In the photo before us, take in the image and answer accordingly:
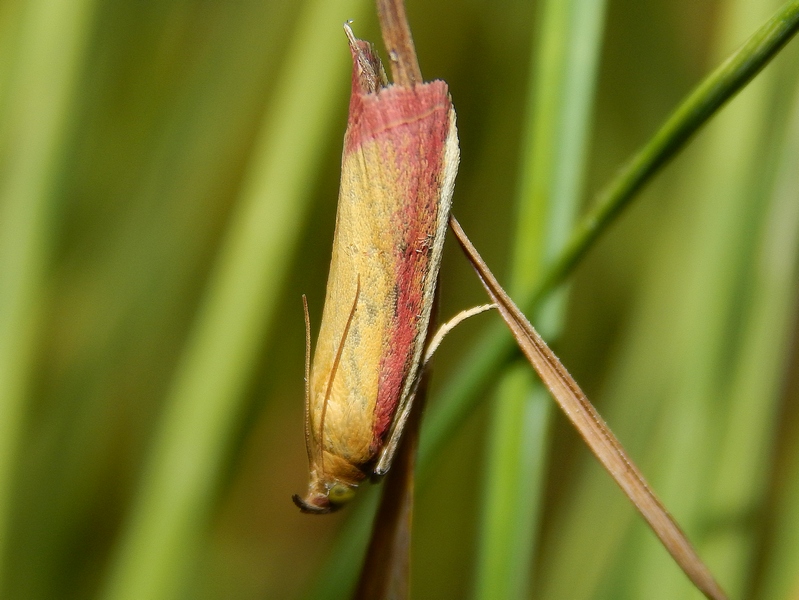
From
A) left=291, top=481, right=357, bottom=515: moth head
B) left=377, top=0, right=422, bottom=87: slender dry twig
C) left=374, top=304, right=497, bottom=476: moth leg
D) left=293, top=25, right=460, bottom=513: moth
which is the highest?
left=377, top=0, right=422, bottom=87: slender dry twig

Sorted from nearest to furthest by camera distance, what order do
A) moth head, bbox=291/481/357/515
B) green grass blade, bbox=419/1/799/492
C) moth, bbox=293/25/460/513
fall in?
green grass blade, bbox=419/1/799/492
moth, bbox=293/25/460/513
moth head, bbox=291/481/357/515

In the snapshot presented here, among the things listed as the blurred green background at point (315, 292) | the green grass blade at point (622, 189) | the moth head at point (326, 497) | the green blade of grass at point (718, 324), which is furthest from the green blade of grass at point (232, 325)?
the green blade of grass at point (718, 324)

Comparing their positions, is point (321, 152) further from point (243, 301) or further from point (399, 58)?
point (399, 58)

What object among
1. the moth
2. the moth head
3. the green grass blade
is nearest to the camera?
the green grass blade

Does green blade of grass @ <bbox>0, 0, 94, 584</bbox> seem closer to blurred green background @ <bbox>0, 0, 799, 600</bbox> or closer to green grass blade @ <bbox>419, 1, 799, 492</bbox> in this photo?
blurred green background @ <bbox>0, 0, 799, 600</bbox>

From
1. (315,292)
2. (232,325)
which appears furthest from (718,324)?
(315,292)

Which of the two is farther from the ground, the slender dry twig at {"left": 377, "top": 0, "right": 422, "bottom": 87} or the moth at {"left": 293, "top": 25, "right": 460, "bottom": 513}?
the slender dry twig at {"left": 377, "top": 0, "right": 422, "bottom": 87}

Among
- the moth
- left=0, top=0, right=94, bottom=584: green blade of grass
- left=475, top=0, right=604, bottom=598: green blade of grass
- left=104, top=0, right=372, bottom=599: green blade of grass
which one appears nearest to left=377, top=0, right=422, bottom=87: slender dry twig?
the moth

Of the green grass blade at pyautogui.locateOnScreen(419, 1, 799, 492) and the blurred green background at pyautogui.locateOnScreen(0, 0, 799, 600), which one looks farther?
the blurred green background at pyautogui.locateOnScreen(0, 0, 799, 600)

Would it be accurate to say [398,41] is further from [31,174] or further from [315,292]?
[315,292]
